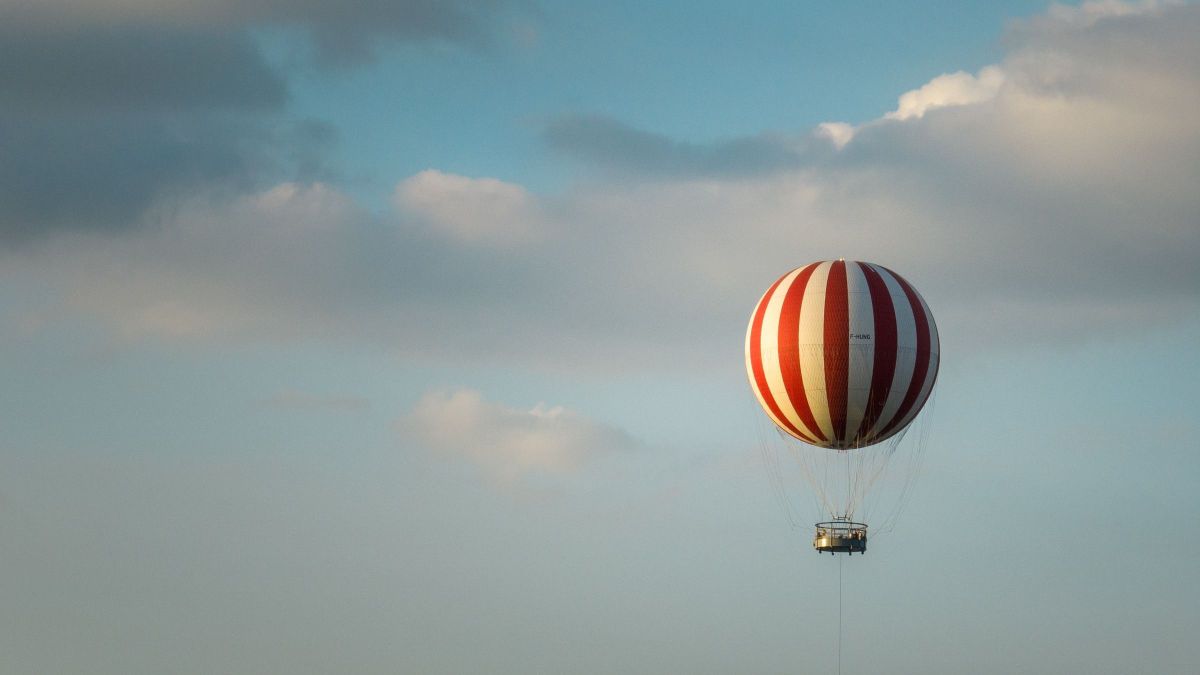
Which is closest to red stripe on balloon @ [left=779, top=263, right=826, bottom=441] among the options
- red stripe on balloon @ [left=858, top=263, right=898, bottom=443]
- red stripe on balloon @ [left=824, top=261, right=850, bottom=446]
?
red stripe on balloon @ [left=824, top=261, right=850, bottom=446]

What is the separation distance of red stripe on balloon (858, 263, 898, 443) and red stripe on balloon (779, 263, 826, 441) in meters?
2.53

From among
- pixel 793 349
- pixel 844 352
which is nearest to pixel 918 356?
pixel 844 352

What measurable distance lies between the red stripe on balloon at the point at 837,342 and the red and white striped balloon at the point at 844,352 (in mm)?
41

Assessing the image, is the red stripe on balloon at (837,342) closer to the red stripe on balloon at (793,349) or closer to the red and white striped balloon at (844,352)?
the red and white striped balloon at (844,352)

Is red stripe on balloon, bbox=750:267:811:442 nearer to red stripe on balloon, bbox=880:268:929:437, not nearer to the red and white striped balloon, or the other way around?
the red and white striped balloon

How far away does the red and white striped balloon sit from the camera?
88250 mm

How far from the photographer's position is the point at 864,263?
90625 mm

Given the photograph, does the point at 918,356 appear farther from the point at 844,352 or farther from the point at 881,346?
the point at 844,352

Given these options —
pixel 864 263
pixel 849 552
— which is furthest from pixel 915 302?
pixel 849 552

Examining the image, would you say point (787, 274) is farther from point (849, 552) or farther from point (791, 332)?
point (849, 552)

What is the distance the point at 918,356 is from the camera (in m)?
89.2

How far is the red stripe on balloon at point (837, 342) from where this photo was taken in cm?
8819

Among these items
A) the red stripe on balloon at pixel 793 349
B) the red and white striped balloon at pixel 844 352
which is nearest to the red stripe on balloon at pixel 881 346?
the red and white striped balloon at pixel 844 352

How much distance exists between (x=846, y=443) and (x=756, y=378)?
4616 mm
